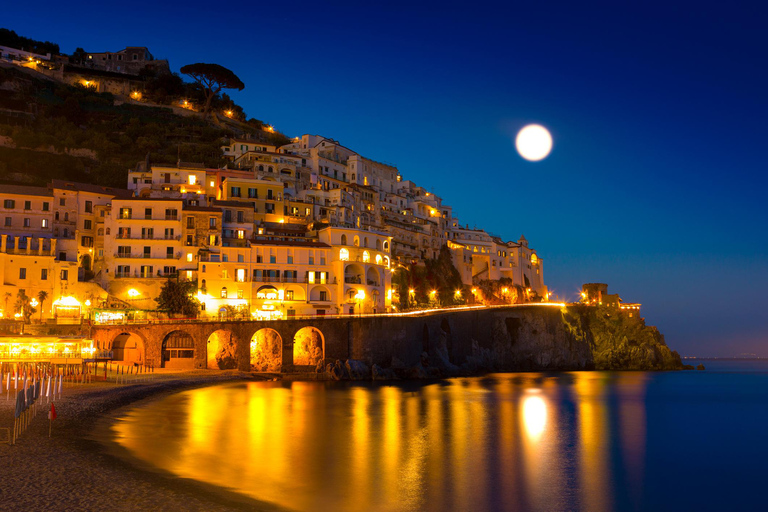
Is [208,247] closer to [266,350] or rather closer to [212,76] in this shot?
[266,350]

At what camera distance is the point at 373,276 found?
7269cm

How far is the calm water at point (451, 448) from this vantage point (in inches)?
912

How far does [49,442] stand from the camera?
25125mm

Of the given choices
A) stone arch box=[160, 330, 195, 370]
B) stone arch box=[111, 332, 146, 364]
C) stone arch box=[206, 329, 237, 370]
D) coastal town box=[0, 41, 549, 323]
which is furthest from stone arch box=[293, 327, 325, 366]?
stone arch box=[111, 332, 146, 364]

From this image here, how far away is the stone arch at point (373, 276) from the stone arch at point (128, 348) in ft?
83.4

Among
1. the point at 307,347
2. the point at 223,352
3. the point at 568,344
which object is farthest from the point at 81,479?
the point at 568,344

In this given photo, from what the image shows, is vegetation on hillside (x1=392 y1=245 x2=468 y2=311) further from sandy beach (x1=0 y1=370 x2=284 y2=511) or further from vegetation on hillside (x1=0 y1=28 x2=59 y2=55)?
vegetation on hillside (x1=0 y1=28 x2=59 y2=55)

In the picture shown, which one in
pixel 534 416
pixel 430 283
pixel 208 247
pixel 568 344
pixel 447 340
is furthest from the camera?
pixel 568 344

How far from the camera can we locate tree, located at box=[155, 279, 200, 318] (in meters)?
59.9

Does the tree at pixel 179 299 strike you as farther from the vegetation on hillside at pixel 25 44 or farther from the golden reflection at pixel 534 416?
the vegetation on hillside at pixel 25 44

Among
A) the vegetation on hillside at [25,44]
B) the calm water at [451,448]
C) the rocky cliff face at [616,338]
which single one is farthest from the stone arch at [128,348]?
the vegetation on hillside at [25,44]

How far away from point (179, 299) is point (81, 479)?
41.1 m

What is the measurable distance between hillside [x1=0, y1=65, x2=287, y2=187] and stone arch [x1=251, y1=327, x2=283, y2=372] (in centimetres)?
3655

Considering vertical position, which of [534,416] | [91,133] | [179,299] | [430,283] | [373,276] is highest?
[91,133]
